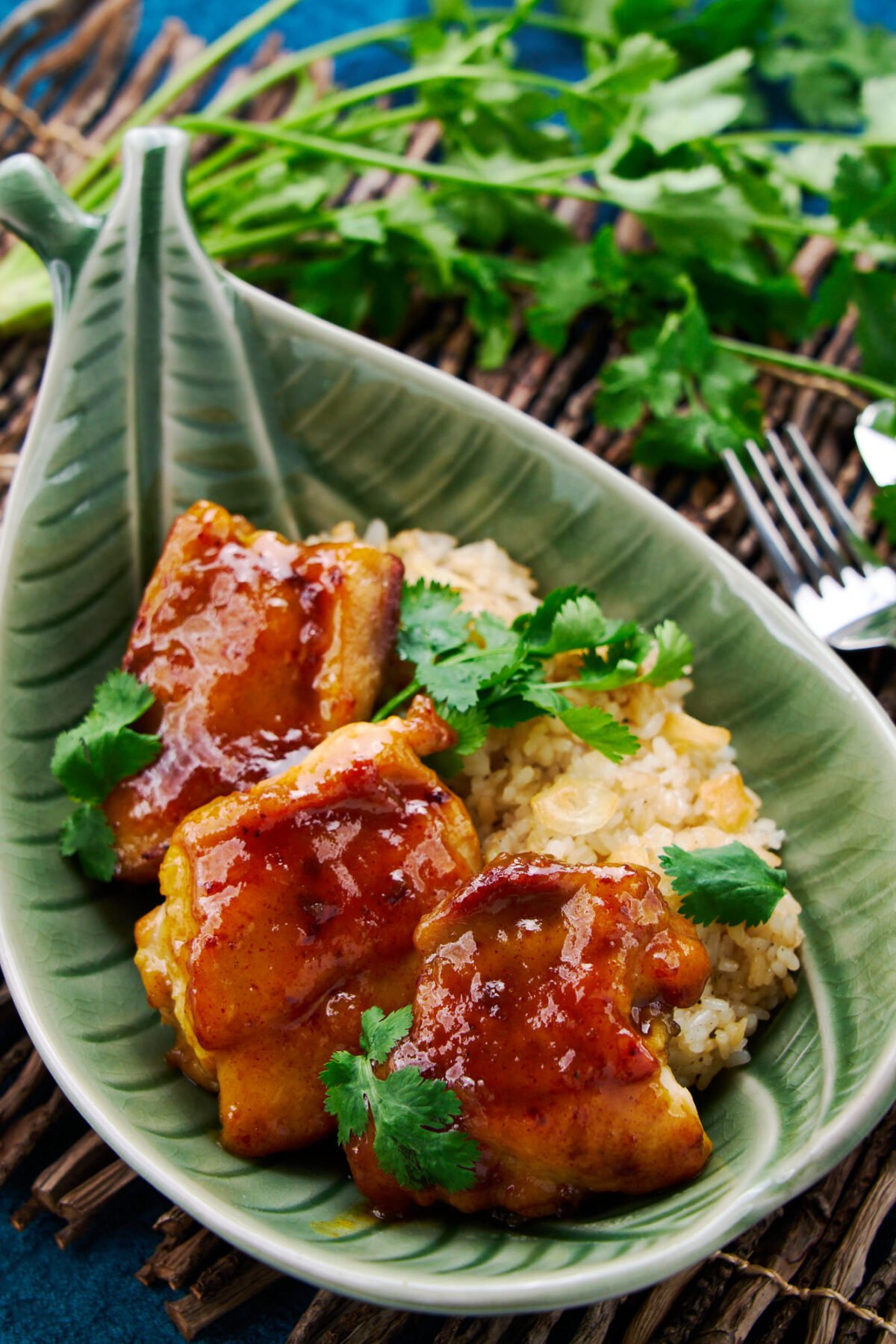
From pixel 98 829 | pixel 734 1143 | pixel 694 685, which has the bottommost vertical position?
pixel 734 1143

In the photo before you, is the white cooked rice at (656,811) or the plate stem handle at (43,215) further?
the plate stem handle at (43,215)

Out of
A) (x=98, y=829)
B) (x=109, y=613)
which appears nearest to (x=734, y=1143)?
(x=98, y=829)

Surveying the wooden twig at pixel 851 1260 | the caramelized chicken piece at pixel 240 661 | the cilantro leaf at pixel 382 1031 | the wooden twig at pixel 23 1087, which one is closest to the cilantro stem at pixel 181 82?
the caramelized chicken piece at pixel 240 661

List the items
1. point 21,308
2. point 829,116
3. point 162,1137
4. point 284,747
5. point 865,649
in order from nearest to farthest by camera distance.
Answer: point 162,1137
point 284,747
point 865,649
point 21,308
point 829,116

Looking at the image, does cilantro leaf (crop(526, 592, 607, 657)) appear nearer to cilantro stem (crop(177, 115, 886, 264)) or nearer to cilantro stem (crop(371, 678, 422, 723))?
cilantro stem (crop(371, 678, 422, 723))

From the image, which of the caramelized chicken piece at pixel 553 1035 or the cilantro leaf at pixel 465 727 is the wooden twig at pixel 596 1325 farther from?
the cilantro leaf at pixel 465 727

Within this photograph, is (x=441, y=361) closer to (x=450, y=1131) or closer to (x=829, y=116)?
(x=829, y=116)

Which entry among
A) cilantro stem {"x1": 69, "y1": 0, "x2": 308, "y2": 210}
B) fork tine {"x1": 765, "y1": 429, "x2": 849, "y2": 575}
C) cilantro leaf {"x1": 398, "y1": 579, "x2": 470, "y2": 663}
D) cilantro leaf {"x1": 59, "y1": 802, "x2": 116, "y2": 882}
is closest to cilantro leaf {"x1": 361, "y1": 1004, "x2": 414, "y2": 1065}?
cilantro leaf {"x1": 59, "y1": 802, "x2": 116, "y2": 882}
